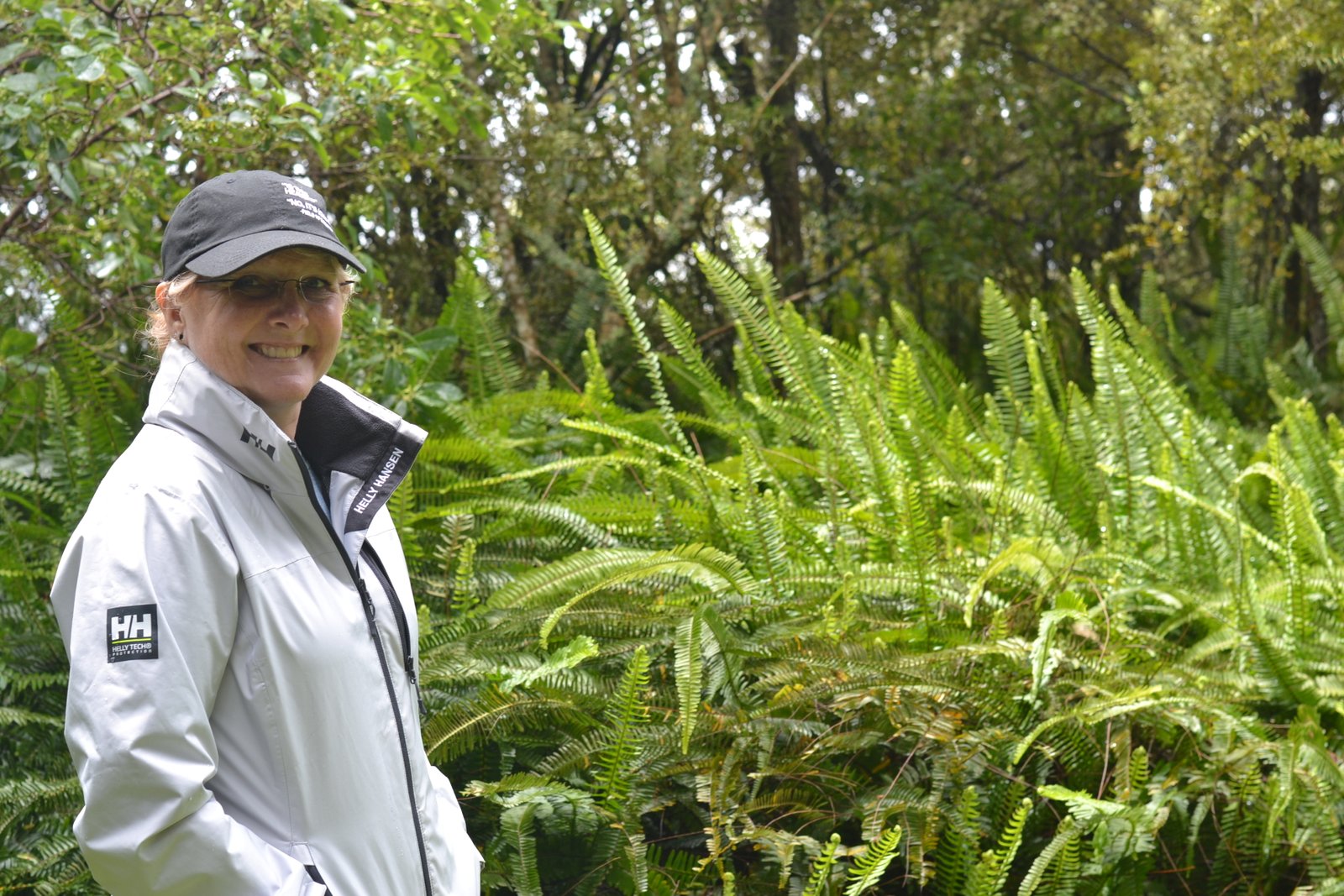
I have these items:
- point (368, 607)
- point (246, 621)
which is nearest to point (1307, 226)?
point (368, 607)

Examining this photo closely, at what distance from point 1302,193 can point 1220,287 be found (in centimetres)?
58

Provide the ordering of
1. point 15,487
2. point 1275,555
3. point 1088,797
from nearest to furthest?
point 1088,797, point 15,487, point 1275,555

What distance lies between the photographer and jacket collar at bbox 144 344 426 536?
4.70 ft

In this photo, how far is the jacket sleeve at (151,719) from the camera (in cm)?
122

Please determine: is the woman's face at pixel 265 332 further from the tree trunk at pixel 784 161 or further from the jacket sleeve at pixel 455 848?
the tree trunk at pixel 784 161

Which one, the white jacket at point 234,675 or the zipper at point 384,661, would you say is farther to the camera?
the zipper at point 384,661

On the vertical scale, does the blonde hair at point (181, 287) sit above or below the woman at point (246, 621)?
above

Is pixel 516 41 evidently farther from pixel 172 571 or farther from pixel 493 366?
pixel 172 571

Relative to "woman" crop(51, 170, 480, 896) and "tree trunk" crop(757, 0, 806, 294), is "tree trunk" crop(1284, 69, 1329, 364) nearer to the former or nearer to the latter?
"tree trunk" crop(757, 0, 806, 294)

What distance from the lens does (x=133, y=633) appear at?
1239mm

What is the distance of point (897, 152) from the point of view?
6461 millimetres

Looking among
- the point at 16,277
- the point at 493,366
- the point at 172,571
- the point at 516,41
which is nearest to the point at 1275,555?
the point at 493,366

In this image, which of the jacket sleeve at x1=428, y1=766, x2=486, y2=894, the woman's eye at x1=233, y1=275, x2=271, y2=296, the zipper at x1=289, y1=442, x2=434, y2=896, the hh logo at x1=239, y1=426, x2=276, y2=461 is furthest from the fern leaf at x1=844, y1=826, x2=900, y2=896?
the woman's eye at x1=233, y1=275, x2=271, y2=296

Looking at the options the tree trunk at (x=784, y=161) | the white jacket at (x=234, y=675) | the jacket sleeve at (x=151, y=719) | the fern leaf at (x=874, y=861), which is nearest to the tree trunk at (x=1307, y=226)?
Result: the tree trunk at (x=784, y=161)
